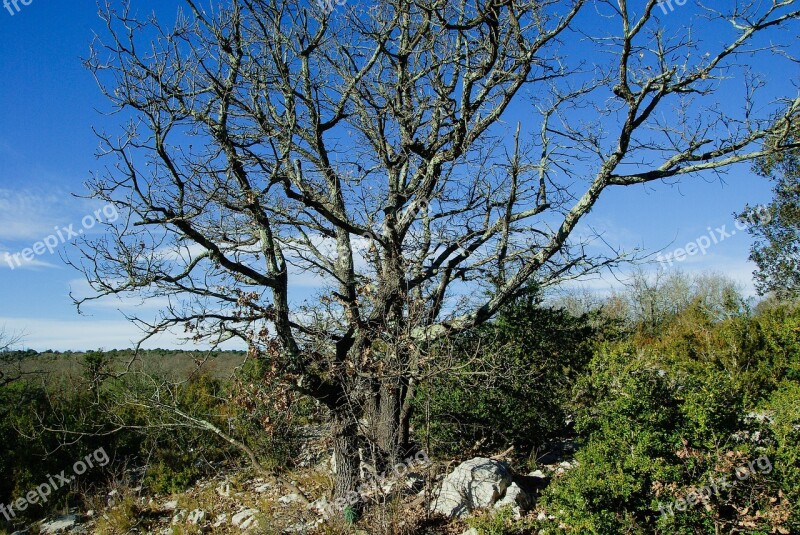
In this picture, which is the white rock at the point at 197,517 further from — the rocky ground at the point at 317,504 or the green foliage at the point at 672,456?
the green foliage at the point at 672,456

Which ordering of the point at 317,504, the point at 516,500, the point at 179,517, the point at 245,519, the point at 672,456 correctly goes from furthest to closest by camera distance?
the point at 179,517, the point at 245,519, the point at 317,504, the point at 516,500, the point at 672,456

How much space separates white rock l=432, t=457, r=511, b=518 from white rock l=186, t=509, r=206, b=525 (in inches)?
160

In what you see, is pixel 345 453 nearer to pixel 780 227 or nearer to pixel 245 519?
pixel 245 519

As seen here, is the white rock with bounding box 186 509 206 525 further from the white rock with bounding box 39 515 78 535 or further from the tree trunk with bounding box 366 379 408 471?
the tree trunk with bounding box 366 379 408 471

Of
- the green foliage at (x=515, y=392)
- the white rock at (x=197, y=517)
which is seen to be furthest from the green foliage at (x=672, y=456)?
the white rock at (x=197, y=517)

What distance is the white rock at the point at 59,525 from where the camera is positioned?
29.1ft

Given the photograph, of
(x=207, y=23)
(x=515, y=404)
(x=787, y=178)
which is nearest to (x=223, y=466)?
(x=515, y=404)

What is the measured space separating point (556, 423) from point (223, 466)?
734 cm

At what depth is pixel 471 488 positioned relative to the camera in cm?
662

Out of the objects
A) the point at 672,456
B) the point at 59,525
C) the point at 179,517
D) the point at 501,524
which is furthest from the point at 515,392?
the point at 59,525

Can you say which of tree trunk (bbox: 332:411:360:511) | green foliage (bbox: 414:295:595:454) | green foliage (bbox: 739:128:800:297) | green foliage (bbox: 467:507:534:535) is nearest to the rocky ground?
green foliage (bbox: 467:507:534:535)

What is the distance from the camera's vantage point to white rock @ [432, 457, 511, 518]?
6.48m

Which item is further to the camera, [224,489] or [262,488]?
[224,489]

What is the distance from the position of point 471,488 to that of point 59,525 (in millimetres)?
7334
